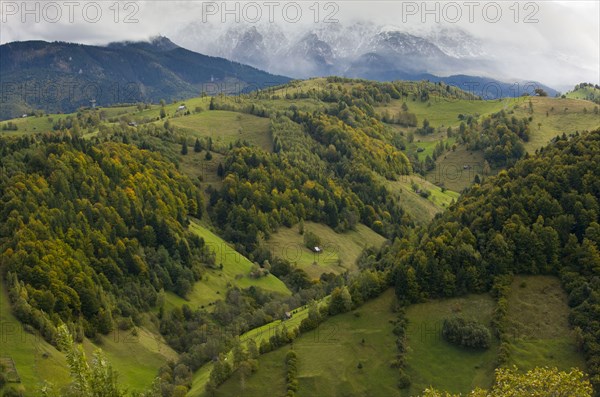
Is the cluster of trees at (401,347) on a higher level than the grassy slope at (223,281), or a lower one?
higher

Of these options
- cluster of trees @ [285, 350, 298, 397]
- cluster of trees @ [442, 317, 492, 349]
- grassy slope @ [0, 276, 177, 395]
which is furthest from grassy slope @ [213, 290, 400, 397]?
grassy slope @ [0, 276, 177, 395]

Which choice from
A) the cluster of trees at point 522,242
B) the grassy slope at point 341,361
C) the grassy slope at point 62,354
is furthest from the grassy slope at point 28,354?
the cluster of trees at point 522,242

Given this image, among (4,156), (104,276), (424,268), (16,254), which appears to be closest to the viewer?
(424,268)

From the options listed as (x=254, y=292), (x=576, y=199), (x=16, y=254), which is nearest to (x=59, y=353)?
(x=16, y=254)

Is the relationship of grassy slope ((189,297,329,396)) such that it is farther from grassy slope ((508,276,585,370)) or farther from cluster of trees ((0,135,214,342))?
grassy slope ((508,276,585,370))

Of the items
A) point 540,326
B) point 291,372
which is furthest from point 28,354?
point 540,326

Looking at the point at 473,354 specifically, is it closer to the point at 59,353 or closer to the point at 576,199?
the point at 576,199

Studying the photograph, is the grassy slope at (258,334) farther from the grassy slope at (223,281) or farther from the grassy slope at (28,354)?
the grassy slope at (223,281)
